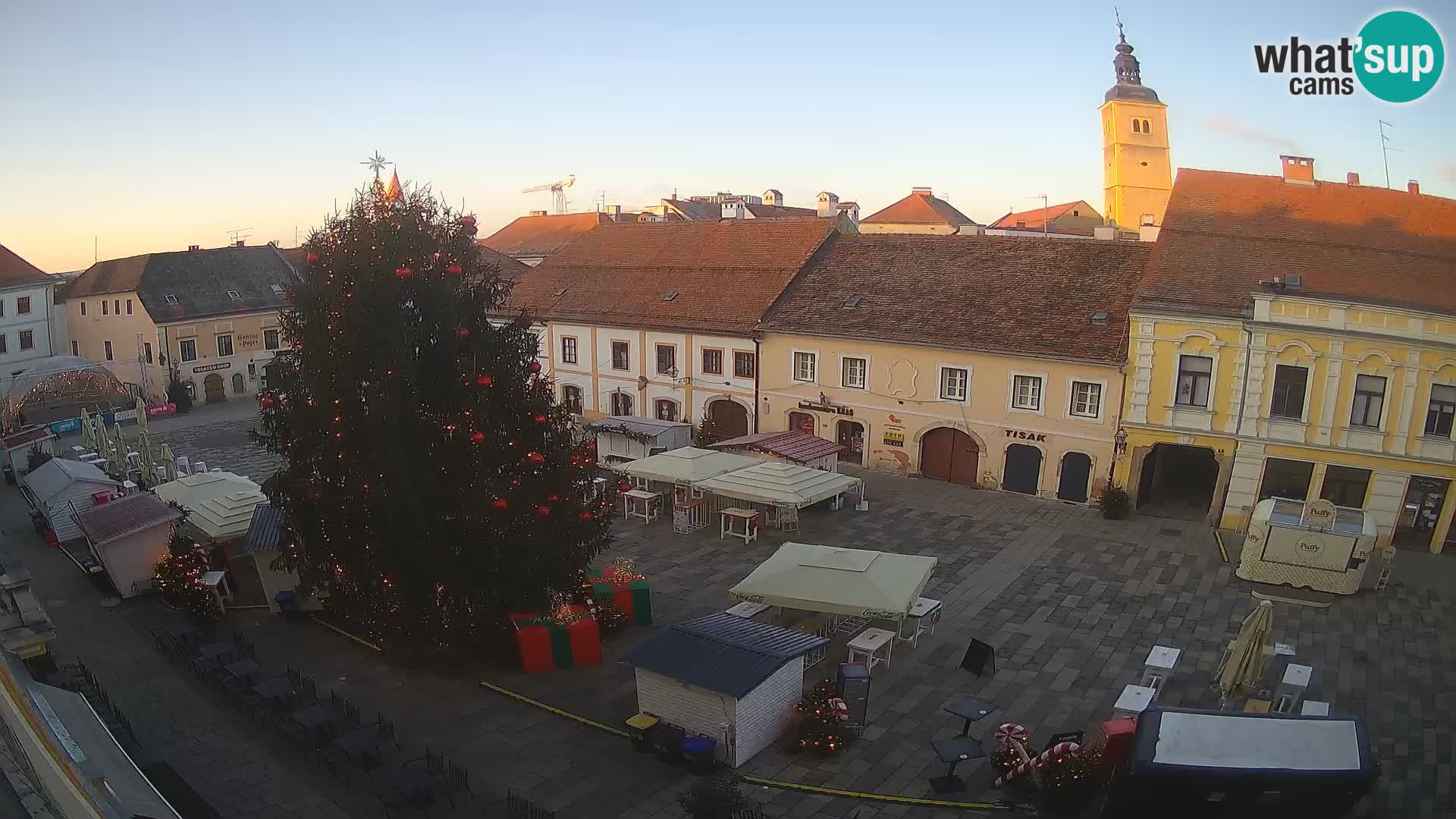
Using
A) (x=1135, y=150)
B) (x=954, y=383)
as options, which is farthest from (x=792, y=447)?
(x=1135, y=150)

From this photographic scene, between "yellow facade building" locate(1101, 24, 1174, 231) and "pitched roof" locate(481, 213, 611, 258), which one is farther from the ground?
"yellow facade building" locate(1101, 24, 1174, 231)

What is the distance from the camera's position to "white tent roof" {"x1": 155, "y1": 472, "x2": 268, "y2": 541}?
824 inches

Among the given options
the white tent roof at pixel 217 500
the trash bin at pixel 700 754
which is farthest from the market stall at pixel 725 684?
the white tent roof at pixel 217 500

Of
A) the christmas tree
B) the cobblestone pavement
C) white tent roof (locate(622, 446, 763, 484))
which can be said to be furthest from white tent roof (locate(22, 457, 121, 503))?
white tent roof (locate(622, 446, 763, 484))

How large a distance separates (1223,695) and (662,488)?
16446 millimetres

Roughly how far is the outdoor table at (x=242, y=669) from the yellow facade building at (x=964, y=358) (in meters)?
20.1

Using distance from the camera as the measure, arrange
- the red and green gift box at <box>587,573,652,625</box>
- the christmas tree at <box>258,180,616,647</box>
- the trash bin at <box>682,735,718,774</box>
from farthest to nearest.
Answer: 1. the red and green gift box at <box>587,573,652,625</box>
2. the christmas tree at <box>258,180,616,647</box>
3. the trash bin at <box>682,735,718,774</box>

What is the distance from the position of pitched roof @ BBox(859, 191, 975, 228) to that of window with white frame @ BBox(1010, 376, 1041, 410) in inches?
1387

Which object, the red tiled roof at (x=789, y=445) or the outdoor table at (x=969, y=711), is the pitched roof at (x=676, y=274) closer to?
the red tiled roof at (x=789, y=445)

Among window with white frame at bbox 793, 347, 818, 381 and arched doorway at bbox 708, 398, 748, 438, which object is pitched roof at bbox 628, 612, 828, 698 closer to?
window with white frame at bbox 793, 347, 818, 381

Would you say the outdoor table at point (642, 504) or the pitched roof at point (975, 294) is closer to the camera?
the outdoor table at point (642, 504)

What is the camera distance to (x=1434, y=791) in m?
13.7

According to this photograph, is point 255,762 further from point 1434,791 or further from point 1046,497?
point 1046,497

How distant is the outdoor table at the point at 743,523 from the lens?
82.1 feet
